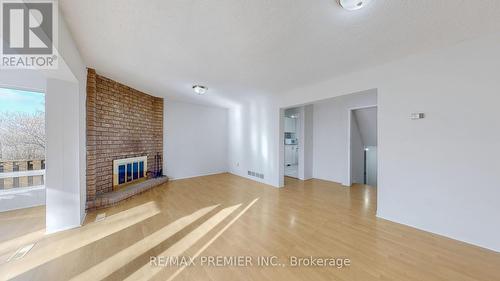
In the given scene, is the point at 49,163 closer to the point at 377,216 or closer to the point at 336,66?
the point at 336,66

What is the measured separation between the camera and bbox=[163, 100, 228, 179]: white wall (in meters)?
5.48

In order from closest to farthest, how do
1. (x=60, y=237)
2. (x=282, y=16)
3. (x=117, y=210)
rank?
(x=282, y=16)
(x=60, y=237)
(x=117, y=210)

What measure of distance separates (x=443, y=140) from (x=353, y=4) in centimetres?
213

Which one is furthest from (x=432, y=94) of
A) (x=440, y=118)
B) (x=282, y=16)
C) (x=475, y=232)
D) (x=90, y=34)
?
(x=90, y=34)

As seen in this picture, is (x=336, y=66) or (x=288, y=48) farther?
(x=336, y=66)

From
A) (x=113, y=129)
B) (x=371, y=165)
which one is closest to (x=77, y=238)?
(x=113, y=129)

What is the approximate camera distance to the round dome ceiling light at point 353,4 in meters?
1.51

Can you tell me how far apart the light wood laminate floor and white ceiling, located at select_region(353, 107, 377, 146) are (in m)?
2.39

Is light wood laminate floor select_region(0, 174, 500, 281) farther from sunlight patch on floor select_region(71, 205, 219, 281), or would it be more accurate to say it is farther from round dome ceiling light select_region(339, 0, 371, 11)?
round dome ceiling light select_region(339, 0, 371, 11)

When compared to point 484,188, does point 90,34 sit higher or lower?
higher

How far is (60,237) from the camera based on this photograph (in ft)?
7.61

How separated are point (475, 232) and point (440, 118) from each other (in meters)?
1.38

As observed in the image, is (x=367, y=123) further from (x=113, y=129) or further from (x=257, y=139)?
(x=113, y=129)

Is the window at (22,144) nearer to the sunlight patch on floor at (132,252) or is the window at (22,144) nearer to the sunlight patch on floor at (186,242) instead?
the sunlight patch on floor at (132,252)
